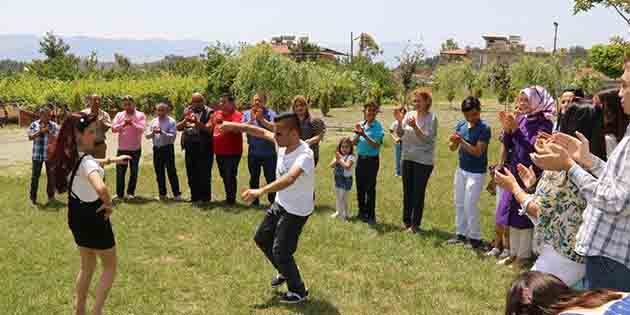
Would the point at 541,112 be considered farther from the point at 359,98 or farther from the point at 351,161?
the point at 359,98

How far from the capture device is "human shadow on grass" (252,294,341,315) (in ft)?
17.5

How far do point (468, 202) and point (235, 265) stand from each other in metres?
2.85

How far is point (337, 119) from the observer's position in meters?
34.2

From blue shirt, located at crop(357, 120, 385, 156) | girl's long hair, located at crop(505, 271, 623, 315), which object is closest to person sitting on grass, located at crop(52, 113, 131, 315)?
girl's long hair, located at crop(505, 271, 623, 315)

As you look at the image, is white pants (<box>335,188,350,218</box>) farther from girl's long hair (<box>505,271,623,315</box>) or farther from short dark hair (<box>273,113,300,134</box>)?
girl's long hair (<box>505,271,623,315</box>)

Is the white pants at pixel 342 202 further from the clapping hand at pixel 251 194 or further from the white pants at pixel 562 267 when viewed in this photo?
the white pants at pixel 562 267

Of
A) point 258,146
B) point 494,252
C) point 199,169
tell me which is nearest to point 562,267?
point 494,252

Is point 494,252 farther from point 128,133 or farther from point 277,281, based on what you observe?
point 128,133

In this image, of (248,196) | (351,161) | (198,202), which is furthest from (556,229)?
(198,202)

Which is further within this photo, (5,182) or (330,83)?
(330,83)

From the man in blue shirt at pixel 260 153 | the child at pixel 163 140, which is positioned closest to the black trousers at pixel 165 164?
the child at pixel 163 140

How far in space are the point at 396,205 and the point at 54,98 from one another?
97.9 feet

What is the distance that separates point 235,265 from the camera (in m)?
6.59

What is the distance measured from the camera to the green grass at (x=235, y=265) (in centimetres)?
550
